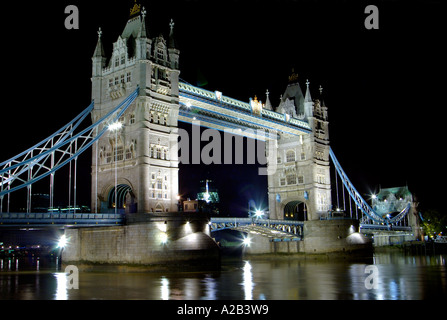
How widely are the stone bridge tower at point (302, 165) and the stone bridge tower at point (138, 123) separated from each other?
22.6 m

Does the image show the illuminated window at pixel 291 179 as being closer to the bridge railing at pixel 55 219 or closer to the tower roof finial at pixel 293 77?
the tower roof finial at pixel 293 77

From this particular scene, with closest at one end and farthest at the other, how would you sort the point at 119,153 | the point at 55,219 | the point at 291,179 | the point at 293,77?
the point at 55,219
the point at 119,153
the point at 291,179
the point at 293,77

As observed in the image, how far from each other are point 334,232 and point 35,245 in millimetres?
67142

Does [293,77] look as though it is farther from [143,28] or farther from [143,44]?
[143,44]

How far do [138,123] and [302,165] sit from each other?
27.7 metres

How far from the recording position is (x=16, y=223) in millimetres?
31438

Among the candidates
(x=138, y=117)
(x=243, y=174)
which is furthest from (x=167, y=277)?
(x=243, y=174)

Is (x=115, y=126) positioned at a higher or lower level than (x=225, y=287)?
higher

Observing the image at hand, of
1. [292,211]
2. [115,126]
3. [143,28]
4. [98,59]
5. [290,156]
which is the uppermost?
[143,28]

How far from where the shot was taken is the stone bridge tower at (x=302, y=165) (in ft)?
201

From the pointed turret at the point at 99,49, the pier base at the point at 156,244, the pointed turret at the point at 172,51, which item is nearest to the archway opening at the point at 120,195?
the pier base at the point at 156,244

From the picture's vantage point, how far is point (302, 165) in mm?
62188

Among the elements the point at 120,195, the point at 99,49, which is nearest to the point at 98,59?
the point at 99,49
